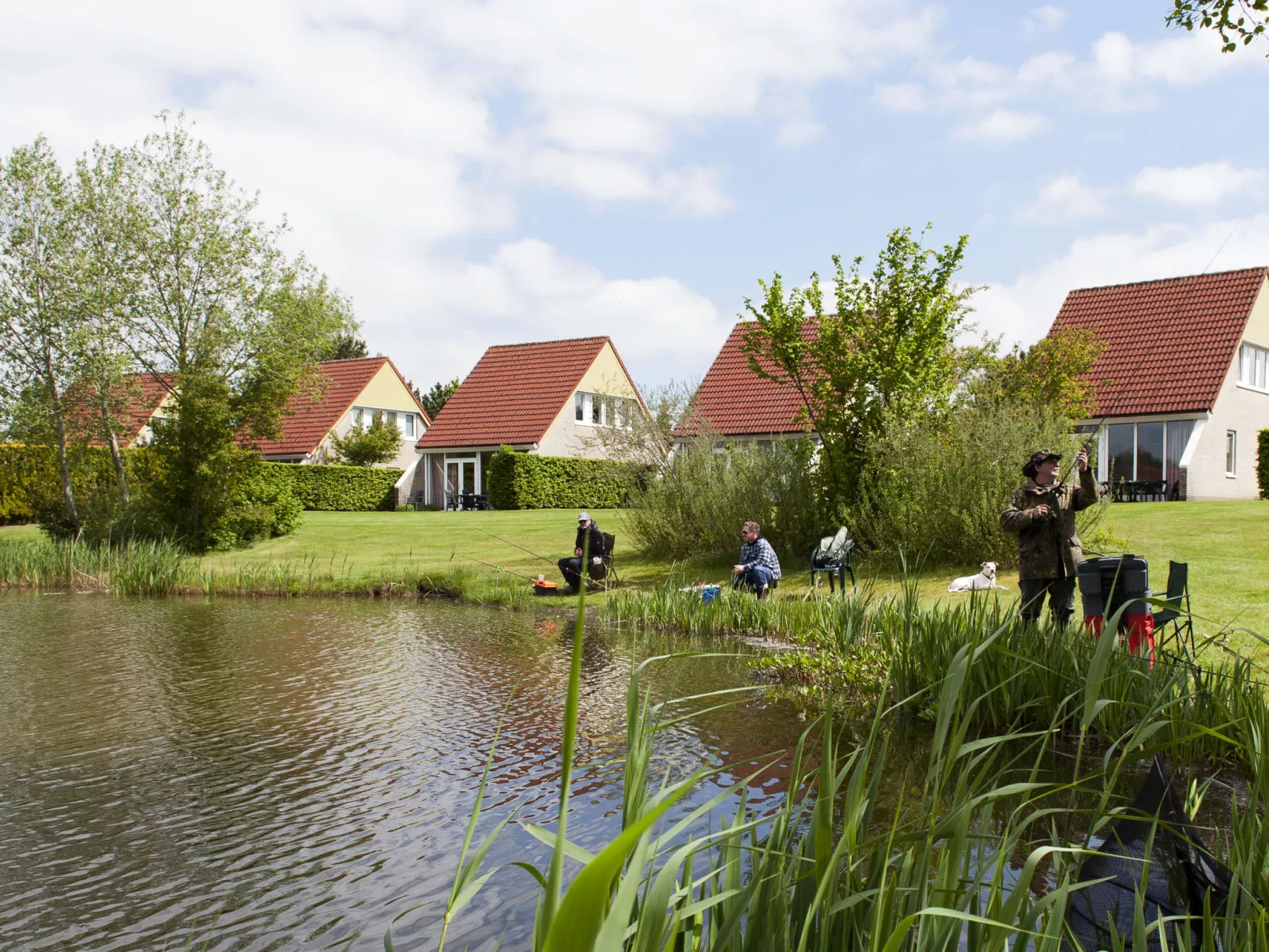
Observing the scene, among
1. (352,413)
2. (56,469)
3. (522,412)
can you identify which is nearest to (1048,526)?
(56,469)

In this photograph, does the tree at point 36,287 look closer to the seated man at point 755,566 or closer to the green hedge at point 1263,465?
the seated man at point 755,566

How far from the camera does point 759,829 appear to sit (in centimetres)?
618

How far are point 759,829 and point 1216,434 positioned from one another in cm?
2952

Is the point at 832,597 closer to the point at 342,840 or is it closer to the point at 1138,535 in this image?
the point at 342,840

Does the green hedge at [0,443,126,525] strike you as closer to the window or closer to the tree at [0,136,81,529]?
the tree at [0,136,81,529]

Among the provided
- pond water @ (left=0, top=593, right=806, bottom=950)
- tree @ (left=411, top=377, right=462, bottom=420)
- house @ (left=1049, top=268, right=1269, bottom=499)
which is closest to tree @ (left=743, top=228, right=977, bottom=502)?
pond water @ (left=0, top=593, right=806, bottom=950)

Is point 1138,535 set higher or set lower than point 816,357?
lower

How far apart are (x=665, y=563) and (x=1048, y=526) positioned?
39.6 feet

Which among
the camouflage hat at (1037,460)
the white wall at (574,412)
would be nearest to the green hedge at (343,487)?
the white wall at (574,412)

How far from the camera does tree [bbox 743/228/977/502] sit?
18172mm

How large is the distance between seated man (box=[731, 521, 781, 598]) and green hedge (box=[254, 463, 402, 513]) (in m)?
25.0

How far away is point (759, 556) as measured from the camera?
51.0 ft

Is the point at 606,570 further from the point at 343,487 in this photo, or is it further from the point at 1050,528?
the point at 343,487

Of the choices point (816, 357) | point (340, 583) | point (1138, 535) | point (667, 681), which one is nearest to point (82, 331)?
point (340, 583)
